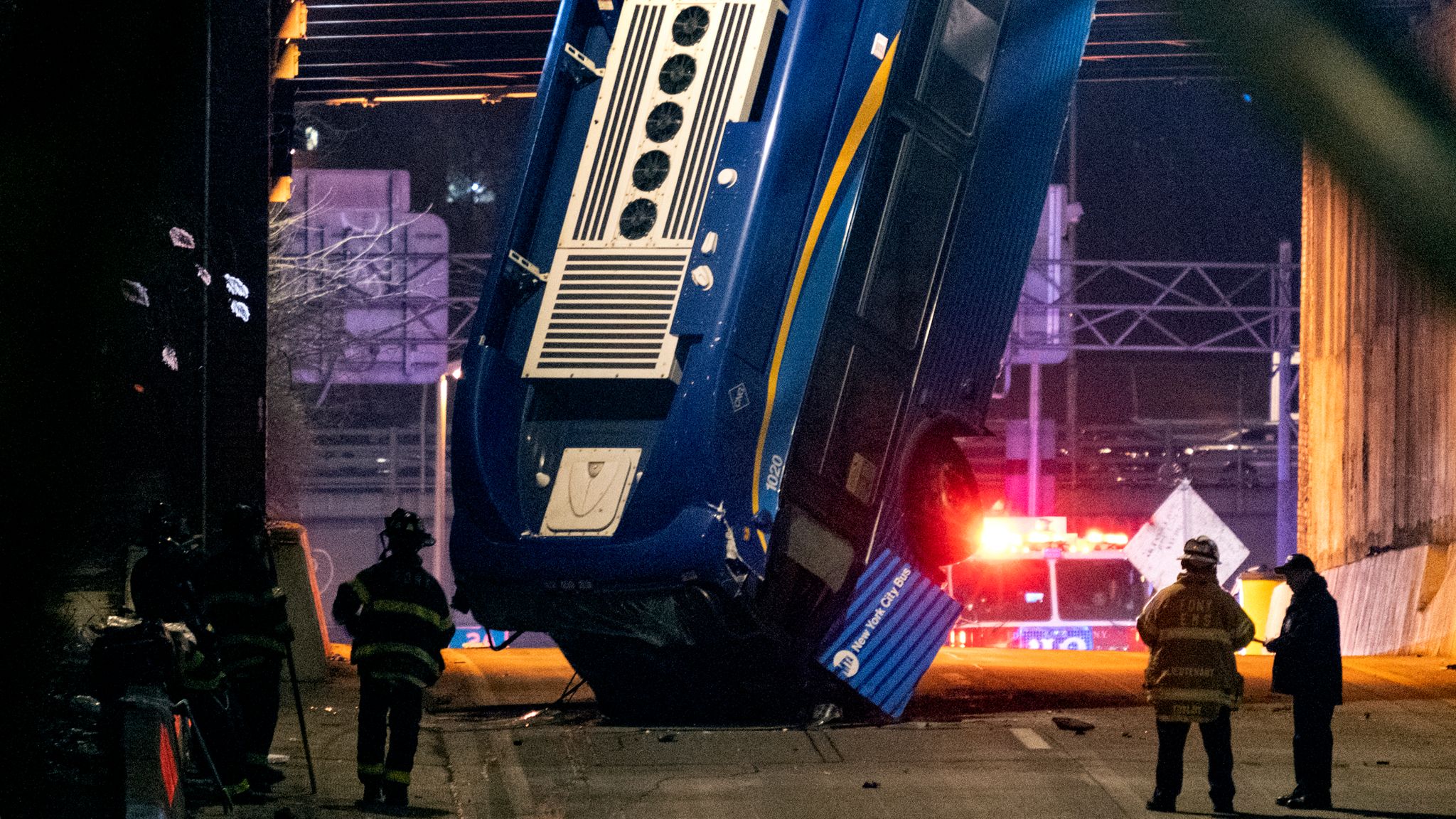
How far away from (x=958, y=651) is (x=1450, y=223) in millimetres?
6262

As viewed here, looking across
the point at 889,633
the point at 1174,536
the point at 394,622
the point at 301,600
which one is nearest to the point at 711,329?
the point at 394,622

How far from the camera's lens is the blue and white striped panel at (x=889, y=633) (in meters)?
10.5

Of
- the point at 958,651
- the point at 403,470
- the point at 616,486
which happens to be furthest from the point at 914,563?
the point at 403,470

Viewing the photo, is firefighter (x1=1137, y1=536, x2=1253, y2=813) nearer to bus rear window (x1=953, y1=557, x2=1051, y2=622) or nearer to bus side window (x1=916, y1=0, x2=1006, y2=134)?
bus side window (x1=916, y1=0, x2=1006, y2=134)

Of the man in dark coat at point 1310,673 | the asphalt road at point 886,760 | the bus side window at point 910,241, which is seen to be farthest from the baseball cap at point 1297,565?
the bus side window at point 910,241

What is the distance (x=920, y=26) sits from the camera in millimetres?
10180

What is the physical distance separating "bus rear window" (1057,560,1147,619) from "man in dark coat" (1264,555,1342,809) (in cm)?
1513

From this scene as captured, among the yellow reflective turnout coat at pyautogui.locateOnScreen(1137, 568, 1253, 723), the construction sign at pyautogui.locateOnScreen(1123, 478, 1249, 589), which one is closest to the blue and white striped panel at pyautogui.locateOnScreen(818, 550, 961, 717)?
the yellow reflective turnout coat at pyautogui.locateOnScreen(1137, 568, 1253, 723)

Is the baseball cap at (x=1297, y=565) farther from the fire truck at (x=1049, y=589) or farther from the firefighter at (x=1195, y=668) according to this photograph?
the fire truck at (x=1049, y=589)

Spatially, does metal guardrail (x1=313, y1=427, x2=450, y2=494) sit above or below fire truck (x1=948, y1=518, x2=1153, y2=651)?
above

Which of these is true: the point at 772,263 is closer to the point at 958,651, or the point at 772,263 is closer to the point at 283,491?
the point at 958,651

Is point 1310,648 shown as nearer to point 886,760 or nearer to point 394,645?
point 886,760

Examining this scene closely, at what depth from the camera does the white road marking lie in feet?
33.7

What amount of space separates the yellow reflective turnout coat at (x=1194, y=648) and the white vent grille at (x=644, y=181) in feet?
9.41
